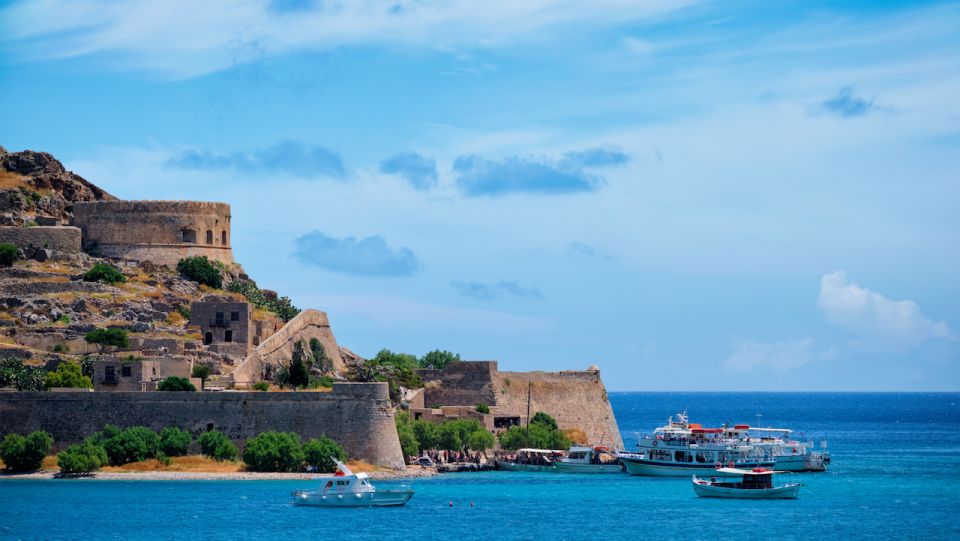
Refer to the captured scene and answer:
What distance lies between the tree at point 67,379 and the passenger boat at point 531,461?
2032 centimetres

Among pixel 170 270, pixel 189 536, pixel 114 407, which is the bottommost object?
pixel 189 536

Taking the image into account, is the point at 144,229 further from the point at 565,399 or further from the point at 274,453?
the point at 274,453

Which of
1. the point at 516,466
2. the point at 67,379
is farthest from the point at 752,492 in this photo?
the point at 67,379

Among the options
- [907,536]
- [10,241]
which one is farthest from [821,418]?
[907,536]

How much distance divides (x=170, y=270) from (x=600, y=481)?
24.6 meters

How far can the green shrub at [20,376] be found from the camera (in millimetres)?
71000

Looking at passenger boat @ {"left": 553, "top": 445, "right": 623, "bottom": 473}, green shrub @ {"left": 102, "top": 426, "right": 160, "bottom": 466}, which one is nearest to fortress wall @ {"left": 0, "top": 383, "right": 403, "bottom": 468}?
green shrub @ {"left": 102, "top": 426, "right": 160, "bottom": 466}

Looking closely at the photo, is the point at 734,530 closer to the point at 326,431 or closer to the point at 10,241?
the point at 326,431

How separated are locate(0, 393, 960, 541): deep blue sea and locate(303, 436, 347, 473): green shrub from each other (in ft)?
5.58

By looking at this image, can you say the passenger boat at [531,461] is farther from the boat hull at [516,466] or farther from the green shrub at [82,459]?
the green shrub at [82,459]

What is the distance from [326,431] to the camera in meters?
69.2

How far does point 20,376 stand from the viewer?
71250 millimetres

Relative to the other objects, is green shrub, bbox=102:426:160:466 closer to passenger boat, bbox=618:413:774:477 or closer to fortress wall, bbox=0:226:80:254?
fortress wall, bbox=0:226:80:254

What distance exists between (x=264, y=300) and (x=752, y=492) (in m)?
28.8
